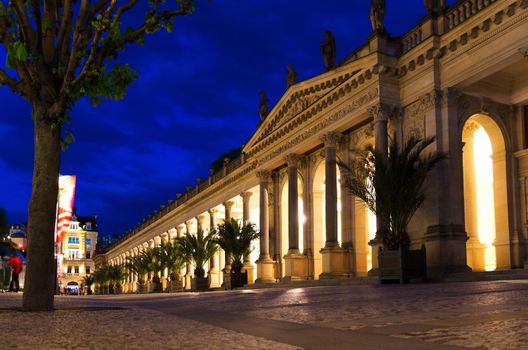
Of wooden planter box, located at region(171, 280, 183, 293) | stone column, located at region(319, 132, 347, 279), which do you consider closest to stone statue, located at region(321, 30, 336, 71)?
stone column, located at region(319, 132, 347, 279)

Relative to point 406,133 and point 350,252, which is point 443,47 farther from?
point 350,252

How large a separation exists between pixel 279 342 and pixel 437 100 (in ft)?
66.3

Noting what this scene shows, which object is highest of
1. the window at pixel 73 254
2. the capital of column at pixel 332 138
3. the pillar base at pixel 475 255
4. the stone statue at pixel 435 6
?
the stone statue at pixel 435 6

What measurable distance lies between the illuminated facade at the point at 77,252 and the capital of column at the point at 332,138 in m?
127

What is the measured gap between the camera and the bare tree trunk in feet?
32.8

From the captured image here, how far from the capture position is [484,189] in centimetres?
2788

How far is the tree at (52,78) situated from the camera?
975cm

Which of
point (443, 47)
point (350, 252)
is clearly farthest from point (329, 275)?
point (443, 47)

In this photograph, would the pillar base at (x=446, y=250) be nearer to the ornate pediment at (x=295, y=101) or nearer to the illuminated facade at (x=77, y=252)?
the ornate pediment at (x=295, y=101)

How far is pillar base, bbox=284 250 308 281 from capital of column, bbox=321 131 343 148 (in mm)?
7095

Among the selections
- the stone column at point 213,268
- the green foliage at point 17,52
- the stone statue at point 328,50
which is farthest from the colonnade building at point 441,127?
the stone column at point 213,268

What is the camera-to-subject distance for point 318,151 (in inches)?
1357

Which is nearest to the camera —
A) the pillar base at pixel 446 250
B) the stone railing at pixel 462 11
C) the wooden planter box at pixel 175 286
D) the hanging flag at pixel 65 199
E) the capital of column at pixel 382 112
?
the stone railing at pixel 462 11

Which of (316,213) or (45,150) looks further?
(316,213)
